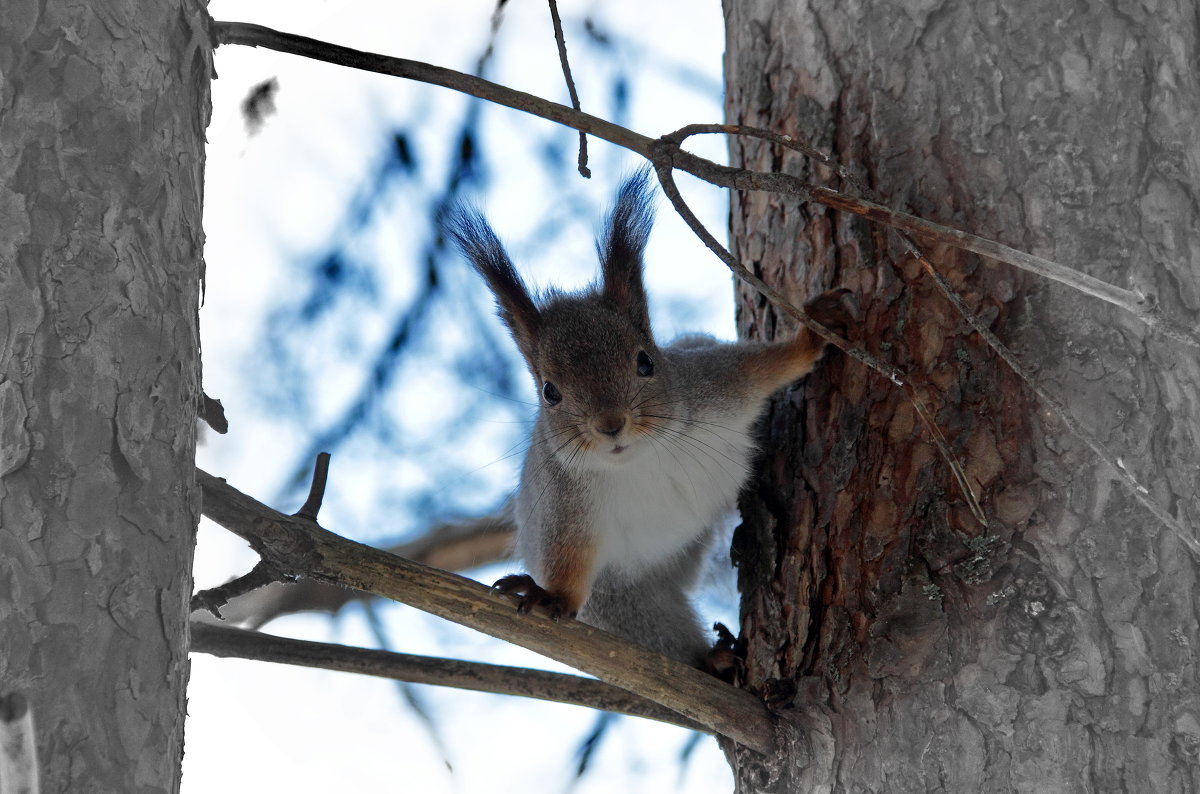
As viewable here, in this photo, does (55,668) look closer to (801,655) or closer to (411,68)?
(411,68)

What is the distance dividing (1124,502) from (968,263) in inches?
19.8

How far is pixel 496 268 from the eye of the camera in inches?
102

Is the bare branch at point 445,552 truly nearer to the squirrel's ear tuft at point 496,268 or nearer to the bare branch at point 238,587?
the squirrel's ear tuft at point 496,268

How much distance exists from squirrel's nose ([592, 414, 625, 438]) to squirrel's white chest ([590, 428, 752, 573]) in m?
0.22

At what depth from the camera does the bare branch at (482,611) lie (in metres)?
1.67

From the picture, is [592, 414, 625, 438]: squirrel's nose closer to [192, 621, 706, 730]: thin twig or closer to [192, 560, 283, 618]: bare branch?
[192, 621, 706, 730]: thin twig

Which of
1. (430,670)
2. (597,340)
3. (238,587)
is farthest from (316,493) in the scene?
(597,340)

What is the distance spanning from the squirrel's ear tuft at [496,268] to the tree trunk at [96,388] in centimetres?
110

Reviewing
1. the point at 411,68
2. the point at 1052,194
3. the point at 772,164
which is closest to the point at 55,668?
the point at 411,68

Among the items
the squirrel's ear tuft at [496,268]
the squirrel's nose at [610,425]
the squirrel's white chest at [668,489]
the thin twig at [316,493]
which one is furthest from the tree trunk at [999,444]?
the thin twig at [316,493]

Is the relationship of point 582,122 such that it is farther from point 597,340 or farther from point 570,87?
point 597,340

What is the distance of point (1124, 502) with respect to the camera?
1692 millimetres

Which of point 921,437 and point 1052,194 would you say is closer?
point 1052,194

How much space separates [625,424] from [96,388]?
124 centimetres
